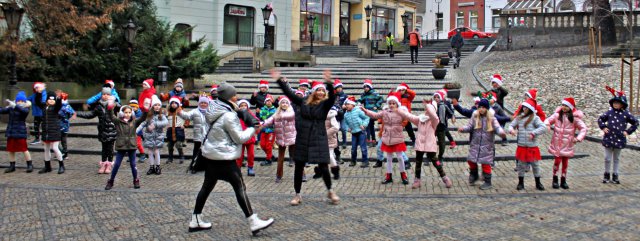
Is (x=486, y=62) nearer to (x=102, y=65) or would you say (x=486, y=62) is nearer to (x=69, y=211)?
(x=102, y=65)

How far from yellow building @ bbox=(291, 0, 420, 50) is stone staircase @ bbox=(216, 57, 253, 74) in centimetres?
857

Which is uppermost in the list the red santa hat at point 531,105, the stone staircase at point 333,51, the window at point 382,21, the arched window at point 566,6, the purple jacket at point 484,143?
the arched window at point 566,6

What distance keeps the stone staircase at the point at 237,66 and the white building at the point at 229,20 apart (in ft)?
9.49

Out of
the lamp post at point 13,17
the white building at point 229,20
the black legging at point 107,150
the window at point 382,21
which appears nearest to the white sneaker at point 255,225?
the black legging at point 107,150

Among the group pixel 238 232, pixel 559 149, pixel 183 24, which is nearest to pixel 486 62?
pixel 183 24

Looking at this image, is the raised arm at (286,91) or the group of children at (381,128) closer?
the raised arm at (286,91)

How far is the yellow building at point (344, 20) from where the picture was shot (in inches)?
1598

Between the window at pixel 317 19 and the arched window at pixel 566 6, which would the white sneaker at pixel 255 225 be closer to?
the window at pixel 317 19

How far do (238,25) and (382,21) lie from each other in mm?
19300

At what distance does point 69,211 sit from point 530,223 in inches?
242

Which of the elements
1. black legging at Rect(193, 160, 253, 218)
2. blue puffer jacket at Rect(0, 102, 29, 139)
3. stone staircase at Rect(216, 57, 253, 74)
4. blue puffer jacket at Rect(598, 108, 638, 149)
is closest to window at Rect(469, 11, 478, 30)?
stone staircase at Rect(216, 57, 253, 74)

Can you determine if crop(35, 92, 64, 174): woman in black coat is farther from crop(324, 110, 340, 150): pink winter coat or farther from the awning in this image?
the awning

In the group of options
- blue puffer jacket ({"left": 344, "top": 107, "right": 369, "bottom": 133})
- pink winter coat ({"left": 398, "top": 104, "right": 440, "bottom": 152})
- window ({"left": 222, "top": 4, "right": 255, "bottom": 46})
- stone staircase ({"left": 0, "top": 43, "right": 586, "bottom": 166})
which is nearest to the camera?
pink winter coat ({"left": 398, "top": 104, "right": 440, "bottom": 152})

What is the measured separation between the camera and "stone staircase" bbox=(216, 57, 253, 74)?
92.7 feet
